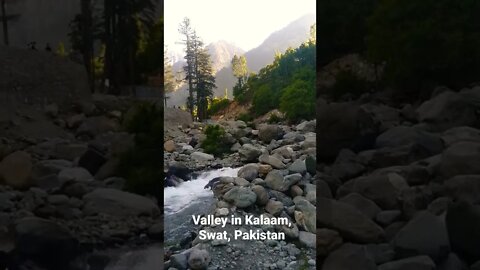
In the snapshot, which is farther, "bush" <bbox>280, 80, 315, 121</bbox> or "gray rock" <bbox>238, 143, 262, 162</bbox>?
"gray rock" <bbox>238, 143, 262, 162</bbox>

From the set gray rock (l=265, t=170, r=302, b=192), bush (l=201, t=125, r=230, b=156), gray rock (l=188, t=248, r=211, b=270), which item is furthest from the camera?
bush (l=201, t=125, r=230, b=156)

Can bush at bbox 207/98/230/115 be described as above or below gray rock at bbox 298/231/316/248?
above

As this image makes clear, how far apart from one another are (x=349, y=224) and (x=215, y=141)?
1.17 metres

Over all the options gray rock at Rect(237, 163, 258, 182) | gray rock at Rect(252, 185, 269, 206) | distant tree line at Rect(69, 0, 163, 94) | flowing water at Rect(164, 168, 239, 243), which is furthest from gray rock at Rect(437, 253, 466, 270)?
distant tree line at Rect(69, 0, 163, 94)

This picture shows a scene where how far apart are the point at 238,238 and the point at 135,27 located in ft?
5.88

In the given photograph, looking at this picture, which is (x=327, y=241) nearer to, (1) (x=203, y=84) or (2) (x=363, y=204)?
(2) (x=363, y=204)

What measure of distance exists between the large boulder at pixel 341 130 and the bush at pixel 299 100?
0.11 meters

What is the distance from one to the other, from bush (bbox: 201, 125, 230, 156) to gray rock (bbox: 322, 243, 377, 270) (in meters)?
1.11

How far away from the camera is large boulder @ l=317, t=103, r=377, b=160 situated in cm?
362

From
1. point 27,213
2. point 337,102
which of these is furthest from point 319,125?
point 27,213

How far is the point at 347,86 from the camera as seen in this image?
146 inches

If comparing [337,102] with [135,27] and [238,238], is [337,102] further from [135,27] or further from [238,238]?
[135,27]

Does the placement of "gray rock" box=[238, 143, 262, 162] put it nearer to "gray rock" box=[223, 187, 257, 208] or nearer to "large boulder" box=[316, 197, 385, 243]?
"gray rock" box=[223, 187, 257, 208]

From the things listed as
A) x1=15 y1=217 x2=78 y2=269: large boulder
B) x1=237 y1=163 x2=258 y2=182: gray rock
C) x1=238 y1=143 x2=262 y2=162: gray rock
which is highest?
x1=238 y1=143 x2=262 y2=162: gray rock
